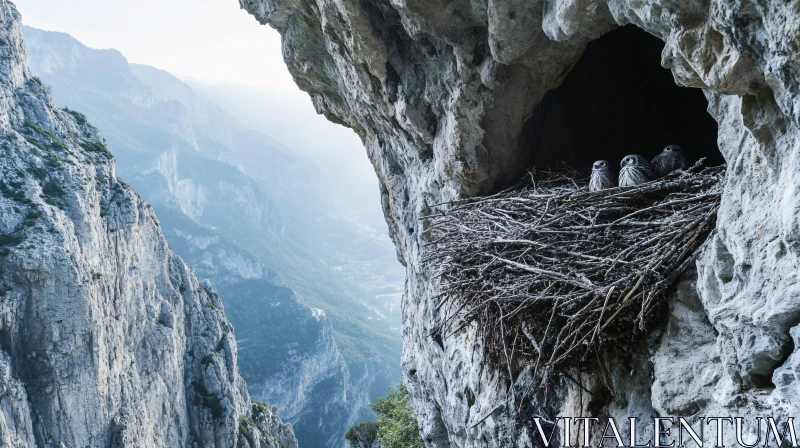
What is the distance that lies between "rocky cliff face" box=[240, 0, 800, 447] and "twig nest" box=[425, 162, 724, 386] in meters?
0.25

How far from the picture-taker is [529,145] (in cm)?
605

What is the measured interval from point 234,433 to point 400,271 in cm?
13165

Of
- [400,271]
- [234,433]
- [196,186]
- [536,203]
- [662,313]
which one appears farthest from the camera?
[400,271]

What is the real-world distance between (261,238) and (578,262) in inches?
4468

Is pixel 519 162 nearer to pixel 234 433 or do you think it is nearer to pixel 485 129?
pixel 485 129

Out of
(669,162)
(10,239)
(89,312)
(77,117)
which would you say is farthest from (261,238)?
(669,162)

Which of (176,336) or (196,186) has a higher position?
(196,186)

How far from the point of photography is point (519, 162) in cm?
596

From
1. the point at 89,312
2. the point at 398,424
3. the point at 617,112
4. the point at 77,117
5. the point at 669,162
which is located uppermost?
the point at 77,117

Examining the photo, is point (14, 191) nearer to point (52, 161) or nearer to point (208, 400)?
point (52, 161)

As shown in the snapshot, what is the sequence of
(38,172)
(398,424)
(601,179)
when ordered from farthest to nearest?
1. (38,172)
2. (398,424)
3. (601,179)

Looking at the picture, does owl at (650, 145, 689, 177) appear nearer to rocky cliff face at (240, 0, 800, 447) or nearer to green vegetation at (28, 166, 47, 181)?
rocky cliff face at (240, 0, 800, 447)

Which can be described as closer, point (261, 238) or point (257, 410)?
point (257, 410)

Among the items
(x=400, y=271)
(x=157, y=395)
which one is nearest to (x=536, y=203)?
(x=157, y=395)
